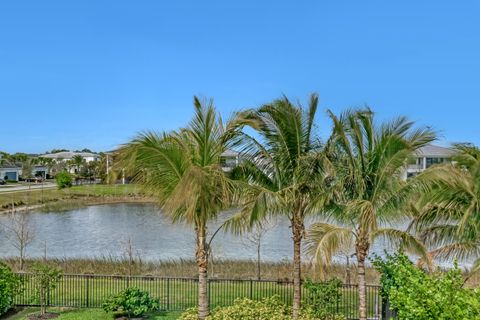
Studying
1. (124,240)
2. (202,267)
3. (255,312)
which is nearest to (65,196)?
(124,240)

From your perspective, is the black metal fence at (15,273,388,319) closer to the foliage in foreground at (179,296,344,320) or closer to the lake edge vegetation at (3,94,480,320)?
the foliage in foreground at (179,296,344,320)

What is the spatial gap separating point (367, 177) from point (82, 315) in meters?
7.60

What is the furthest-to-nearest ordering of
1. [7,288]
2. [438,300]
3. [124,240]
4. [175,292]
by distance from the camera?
[124,240] → [175,292] → [7,288] → [438,300]

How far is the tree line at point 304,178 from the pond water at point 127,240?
253 inches

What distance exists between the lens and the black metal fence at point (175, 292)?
11.7m

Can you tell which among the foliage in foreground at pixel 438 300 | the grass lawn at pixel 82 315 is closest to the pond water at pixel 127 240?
the grass lawn at pixel 82 315

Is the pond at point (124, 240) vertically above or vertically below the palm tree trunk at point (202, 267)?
below

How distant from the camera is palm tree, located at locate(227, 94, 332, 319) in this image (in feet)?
28.6

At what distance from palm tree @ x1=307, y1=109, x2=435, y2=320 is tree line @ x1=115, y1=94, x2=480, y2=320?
2 centimetres

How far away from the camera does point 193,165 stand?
28.4 feet

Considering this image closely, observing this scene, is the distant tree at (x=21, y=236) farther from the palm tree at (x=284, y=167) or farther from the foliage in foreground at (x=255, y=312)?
the palm tree at (x=284, y=167)

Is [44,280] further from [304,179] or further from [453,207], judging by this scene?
[453,207]

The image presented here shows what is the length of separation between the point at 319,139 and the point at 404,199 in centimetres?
208

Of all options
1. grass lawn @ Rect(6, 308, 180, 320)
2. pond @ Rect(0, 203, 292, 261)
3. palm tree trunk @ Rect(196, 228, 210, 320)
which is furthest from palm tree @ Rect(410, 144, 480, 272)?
pond @ Rect(0, 203, 292, 261)
